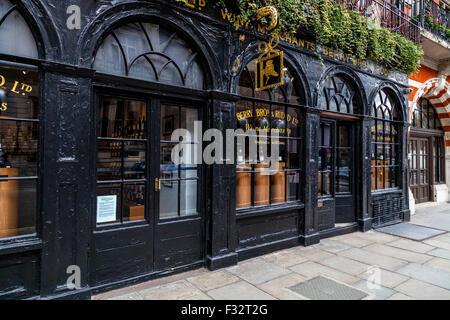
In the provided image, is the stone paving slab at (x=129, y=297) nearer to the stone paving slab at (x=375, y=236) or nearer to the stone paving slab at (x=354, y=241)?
the stone paving slab at (x=354, y=241)

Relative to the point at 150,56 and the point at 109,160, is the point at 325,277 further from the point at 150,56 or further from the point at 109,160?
the point at 150,56

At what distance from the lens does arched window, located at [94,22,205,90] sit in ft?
11.7

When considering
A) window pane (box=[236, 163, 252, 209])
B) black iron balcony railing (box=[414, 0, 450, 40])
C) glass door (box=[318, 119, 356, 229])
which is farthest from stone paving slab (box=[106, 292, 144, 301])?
black iron balcony railing (box=[414, 0, 450, 40])

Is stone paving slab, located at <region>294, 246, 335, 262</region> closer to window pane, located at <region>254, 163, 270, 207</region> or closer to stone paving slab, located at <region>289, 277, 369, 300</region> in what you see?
stone paving slab, located at <region>289, 277, 369, 300</region>

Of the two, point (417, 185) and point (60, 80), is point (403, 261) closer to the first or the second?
point (60, 80)

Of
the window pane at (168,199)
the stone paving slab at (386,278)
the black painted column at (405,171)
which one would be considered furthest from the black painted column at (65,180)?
the black painted column at (405,171)

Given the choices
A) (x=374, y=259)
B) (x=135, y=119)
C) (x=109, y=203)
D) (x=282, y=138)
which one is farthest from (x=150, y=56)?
(x=374, y=259)

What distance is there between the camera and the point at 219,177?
4.33m

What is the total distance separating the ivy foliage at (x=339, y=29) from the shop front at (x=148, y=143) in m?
0.28

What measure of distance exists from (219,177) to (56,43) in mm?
2676

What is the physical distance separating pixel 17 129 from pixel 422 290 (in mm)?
5281

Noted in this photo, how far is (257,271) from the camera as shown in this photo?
420 cm

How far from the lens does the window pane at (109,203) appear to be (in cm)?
351

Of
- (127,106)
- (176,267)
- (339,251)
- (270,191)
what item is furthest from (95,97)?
(339,251)
